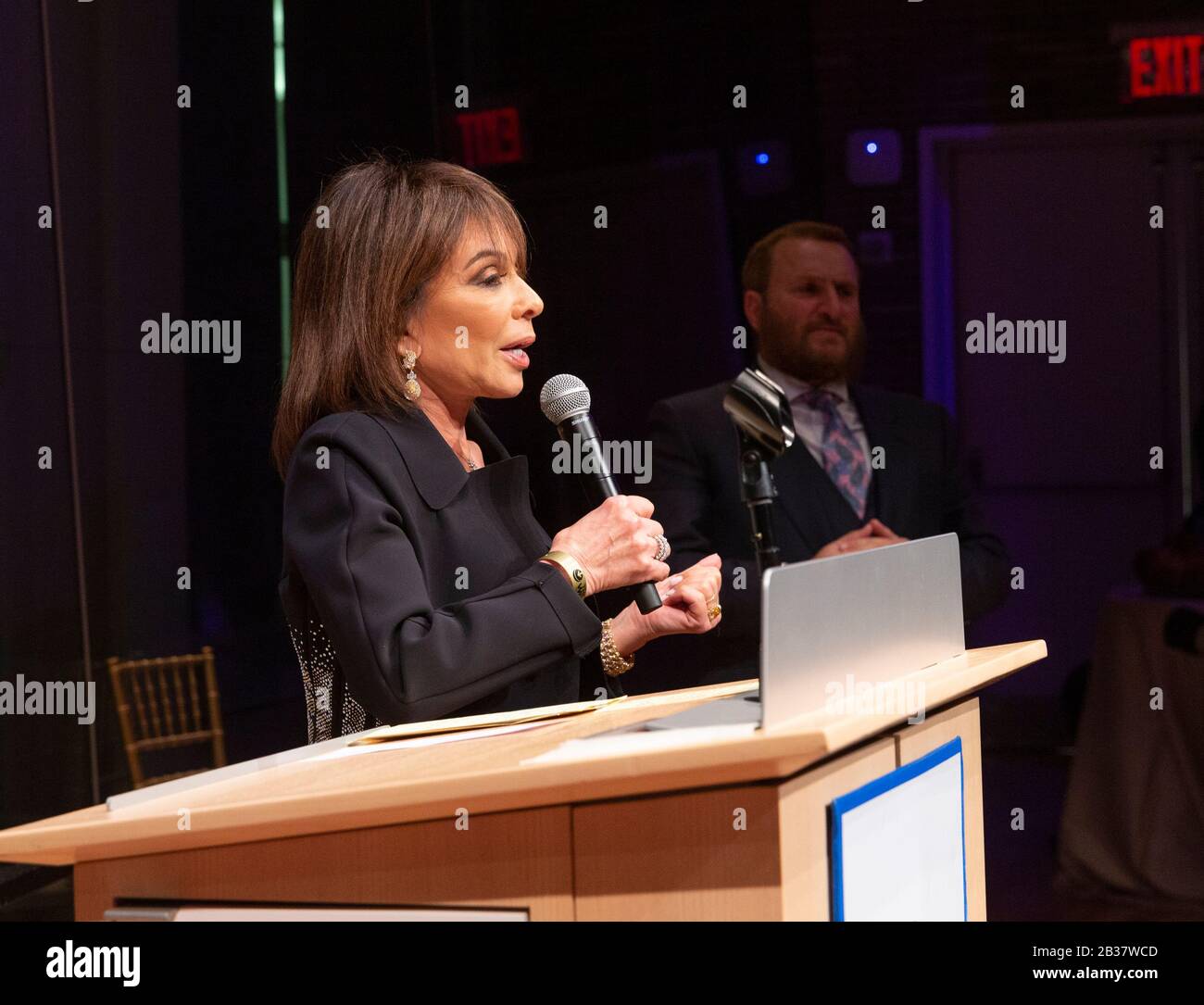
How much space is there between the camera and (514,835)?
1.24m

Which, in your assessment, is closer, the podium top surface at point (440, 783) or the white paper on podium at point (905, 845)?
the podium top surface at point (440, 783)

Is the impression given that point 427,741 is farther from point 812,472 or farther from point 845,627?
point 812,472

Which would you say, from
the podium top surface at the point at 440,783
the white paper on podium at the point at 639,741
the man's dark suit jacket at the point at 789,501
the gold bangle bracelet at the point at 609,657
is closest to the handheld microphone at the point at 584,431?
the gold bangle bracelet at the point at 609,657

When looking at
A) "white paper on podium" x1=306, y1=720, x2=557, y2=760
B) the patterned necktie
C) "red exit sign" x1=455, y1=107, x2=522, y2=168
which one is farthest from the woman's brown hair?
"red exit sign" x1=455, y1=107, x2=522, y2=168

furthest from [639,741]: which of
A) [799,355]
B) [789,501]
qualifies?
[799,355]

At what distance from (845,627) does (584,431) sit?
759 mm

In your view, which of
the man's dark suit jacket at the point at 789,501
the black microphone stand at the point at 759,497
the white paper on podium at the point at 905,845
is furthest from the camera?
the man's dark suit jacket at the point at 789,501

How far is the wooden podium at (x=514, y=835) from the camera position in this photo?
117 cm

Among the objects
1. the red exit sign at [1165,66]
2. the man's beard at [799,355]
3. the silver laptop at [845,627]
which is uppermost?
the red exit sign at [1165,66]

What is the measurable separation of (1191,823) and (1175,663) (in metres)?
0.49

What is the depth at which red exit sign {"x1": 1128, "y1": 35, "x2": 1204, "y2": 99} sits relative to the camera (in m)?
4.21

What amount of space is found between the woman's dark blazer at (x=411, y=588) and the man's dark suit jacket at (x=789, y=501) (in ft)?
4.56

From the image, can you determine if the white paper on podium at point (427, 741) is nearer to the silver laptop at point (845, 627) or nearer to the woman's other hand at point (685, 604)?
the silver laptop at point (845, 627)
